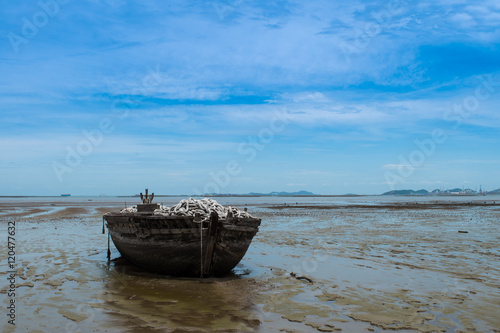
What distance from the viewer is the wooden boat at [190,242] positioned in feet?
32.2

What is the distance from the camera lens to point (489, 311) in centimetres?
740

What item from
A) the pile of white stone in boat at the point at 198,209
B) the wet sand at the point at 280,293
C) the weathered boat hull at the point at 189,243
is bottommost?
the wet sand at the point at 280,293

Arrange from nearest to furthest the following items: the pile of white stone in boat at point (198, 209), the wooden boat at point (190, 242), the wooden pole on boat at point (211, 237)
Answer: the wooden pole on boat at point (211, 237) → the wooden boat at point (190, 242) → the pile of white stone in boat at point (198, 209)

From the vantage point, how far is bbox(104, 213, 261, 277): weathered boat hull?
9852 millimetres

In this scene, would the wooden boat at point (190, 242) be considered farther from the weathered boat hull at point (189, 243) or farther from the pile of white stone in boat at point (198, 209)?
the pile of white stone in boat at point (198, 209)

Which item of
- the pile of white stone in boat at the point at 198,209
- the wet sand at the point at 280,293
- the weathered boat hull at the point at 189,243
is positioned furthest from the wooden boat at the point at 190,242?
the wet sand at the point at 280,293

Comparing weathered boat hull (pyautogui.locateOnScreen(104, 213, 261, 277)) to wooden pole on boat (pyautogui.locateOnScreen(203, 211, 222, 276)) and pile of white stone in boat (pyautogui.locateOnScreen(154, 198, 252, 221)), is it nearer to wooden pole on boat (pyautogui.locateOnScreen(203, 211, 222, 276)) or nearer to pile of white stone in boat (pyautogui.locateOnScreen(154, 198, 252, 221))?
wooden pole on boat (pyautogui.locateOnScreen(203, 211, 222, 276))

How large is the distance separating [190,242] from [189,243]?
45 mm

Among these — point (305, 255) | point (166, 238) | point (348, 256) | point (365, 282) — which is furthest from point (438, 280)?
point (166, 238)

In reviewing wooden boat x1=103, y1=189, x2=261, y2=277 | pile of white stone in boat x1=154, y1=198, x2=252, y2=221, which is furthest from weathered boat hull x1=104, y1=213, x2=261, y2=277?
pile of white stone in boat x1=154, y1=198, x2=252, y2=221

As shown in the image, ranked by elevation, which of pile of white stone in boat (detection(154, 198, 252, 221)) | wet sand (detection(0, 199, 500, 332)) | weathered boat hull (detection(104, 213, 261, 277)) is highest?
pile of white stone in boat (detection(154, 198, 252, 221))

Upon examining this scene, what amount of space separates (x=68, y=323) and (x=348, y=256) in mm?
9770

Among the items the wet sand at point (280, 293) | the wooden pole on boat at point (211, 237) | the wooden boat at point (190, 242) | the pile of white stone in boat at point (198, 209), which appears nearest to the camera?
the wet sand at point (280, 293)

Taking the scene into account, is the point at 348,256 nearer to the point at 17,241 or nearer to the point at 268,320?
the point at 268,320
